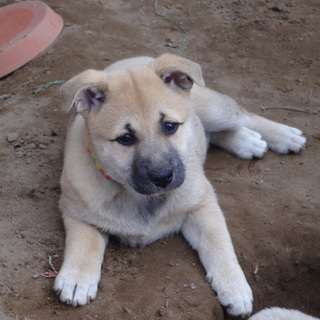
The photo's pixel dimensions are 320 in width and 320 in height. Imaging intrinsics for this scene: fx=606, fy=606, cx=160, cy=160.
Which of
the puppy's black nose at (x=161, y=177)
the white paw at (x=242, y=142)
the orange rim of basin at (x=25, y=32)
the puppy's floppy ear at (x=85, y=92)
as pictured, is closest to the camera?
the puppy's black nose at (x=161, y=177)

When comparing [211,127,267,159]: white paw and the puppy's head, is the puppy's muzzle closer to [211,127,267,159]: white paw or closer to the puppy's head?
the puppy's head

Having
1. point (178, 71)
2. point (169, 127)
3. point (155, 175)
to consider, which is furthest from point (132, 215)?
point (178, 71)

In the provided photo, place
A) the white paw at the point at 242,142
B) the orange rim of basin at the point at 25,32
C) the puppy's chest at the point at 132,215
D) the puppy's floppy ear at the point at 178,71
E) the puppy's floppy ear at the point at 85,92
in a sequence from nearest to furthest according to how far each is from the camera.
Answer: the puppy's floppy ear at the point at 85,92
the puppy's floppy ear at the point at 178,71
the puppy's chest at the point at 132,215
the white paw at the point at 242,142
the orange rim of basin at the point at 25,32

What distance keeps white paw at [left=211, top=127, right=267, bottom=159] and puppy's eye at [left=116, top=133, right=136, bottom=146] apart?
67.7 inches

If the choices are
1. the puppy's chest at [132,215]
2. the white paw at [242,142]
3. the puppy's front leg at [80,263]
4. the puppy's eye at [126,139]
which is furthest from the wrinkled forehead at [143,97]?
the white paw at [242,142]

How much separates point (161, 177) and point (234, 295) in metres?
0.86

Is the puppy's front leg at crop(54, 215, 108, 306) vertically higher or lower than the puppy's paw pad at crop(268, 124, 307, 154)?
higher

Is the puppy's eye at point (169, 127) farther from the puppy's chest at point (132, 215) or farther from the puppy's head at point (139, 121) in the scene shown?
the puppy's chest at point (132, 215)

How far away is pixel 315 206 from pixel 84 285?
73.6 inches

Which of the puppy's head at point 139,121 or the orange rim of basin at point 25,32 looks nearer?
the puppy's head at point 139,121

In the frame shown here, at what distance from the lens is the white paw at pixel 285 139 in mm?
5168

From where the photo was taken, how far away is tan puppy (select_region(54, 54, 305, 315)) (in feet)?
12.0

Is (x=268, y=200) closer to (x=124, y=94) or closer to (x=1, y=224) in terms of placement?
(x=124, y=94)

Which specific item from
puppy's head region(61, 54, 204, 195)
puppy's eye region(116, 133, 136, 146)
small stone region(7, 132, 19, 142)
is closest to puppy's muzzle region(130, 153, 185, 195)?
puppy's head region(61, 54, 204, 195)
